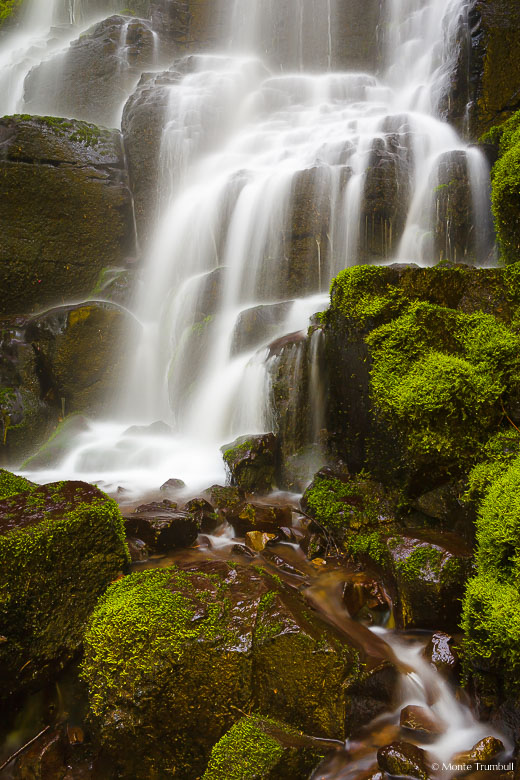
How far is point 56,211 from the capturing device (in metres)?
12.0

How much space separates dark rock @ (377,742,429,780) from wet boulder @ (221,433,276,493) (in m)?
3.61

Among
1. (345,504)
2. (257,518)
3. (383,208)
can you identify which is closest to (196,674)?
(257,518)

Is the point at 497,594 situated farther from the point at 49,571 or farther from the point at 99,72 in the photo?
the point at 99,72

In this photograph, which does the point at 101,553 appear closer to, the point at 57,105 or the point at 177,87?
the point at 177,87

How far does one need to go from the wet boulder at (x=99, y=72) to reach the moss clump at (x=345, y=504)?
17.2 meters

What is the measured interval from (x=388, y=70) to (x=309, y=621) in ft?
61.5

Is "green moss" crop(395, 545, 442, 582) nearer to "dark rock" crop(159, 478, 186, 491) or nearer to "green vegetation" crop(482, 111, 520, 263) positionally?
"dark rock" crop(159, 478, 186, 491)

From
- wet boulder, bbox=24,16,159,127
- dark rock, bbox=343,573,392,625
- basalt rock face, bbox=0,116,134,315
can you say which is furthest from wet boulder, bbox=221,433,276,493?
wet boulder, bbox=24,16,159,127

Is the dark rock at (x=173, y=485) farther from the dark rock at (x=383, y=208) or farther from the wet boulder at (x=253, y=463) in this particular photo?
the dark rock at (x=383, y=208)

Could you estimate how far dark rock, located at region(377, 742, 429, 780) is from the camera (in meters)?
2.26

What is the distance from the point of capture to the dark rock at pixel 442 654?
9.10 ft

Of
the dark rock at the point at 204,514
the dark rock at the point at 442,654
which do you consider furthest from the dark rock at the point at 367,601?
the dark rock at the point at 204,514

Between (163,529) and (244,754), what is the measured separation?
2037 millimetres

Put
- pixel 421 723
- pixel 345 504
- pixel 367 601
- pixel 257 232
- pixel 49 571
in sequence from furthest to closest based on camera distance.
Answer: pixel 257 232
pixel 345 504
pixel 367 601
pixel 49 571
pixel 421 723
